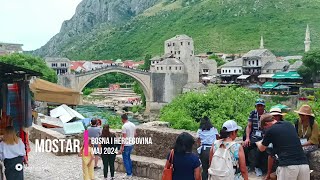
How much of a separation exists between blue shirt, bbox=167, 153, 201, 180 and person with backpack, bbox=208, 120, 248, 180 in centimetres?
24

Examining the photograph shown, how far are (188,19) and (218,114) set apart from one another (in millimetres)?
89920

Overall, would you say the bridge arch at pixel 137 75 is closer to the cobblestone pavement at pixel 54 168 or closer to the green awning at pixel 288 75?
the green awning at pixel 288 75

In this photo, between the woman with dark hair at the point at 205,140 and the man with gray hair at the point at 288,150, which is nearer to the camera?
the man with gray hair at the point at 288,150

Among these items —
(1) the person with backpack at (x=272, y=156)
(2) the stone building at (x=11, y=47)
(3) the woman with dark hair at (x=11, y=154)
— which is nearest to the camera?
(1) the person with backpack at (x=272, y=156)

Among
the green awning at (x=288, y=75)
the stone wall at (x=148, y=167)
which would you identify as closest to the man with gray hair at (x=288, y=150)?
the stone wall at (x=148, y=167)

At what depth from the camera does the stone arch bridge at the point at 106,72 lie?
167ft

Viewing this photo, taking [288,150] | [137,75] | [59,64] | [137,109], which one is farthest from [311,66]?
[59,64]

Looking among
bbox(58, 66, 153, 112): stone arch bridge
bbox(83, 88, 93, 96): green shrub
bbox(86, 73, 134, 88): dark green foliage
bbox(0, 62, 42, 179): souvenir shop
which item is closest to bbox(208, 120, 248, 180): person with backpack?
bbox(0, 62, 42, 179): souvenir shop

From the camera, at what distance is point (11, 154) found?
5.47 meters

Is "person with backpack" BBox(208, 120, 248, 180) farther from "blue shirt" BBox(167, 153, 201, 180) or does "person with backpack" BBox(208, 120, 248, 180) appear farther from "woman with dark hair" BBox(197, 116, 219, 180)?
"woman with dark hair" BBox(197, 116, 219, 180)

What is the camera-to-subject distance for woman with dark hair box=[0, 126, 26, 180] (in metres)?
5.46

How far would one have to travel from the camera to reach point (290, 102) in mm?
39500

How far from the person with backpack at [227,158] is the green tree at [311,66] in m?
41.0

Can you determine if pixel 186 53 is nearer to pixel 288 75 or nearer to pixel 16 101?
pixel 288 75
